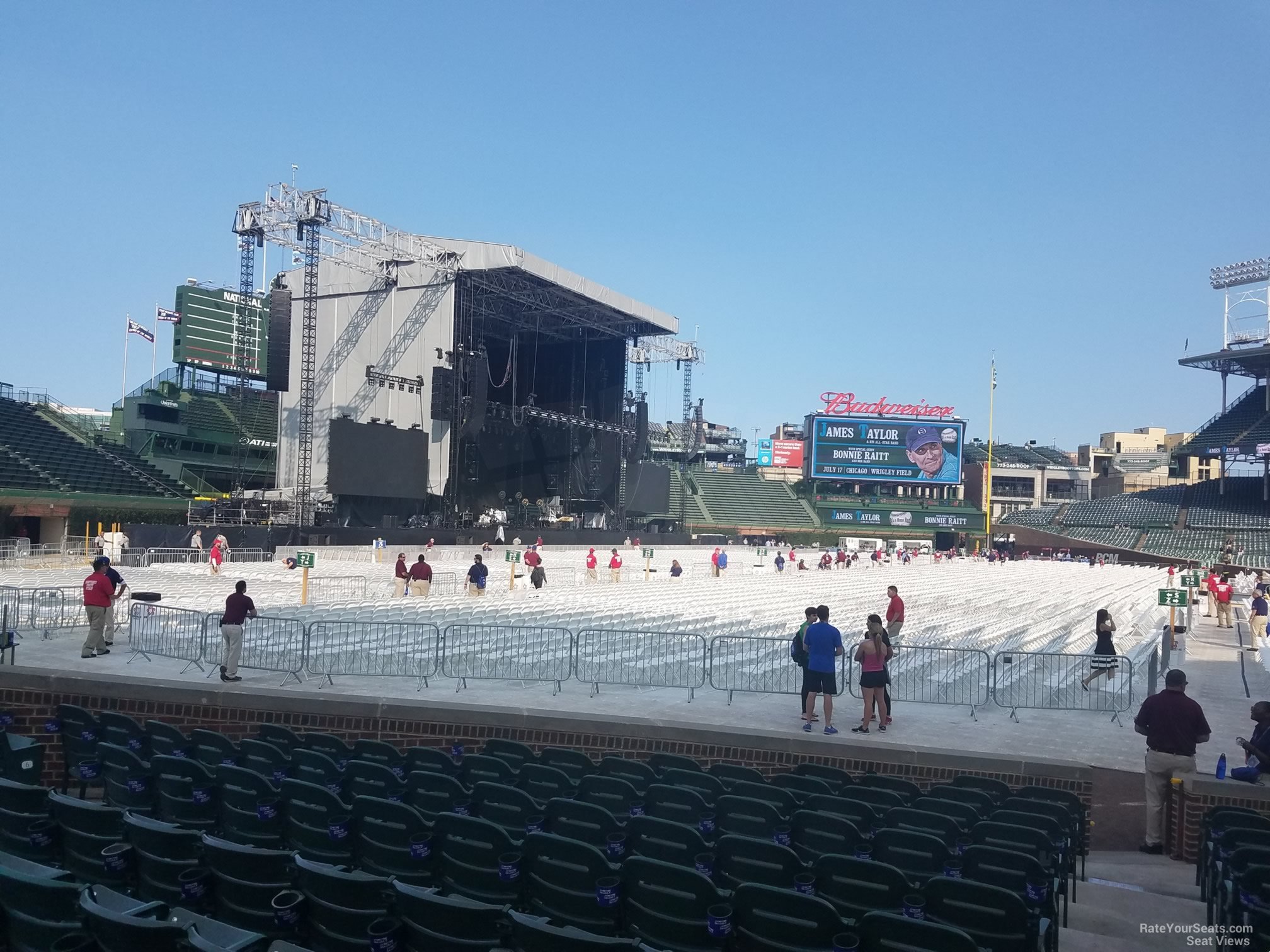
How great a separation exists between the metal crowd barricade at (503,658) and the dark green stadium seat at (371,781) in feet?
16.4

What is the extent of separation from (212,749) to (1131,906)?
6.39m

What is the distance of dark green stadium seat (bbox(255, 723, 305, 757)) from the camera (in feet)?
24.5

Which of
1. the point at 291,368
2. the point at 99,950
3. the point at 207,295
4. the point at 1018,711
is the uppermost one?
the point at 207,295

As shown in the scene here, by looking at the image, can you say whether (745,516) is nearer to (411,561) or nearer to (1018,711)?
(411,561)

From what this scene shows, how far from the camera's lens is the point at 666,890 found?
13.0 ft

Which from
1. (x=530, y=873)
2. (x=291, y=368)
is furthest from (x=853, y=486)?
(x=530, y=873)

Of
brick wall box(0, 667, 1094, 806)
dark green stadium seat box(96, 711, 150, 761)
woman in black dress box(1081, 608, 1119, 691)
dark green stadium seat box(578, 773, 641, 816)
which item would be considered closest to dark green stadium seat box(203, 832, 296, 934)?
dark green stadium seat box(578, 773, 641, 816)

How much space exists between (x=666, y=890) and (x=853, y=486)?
8717cm

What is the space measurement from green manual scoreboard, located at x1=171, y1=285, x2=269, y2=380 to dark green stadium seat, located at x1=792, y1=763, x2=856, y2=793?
47.6m

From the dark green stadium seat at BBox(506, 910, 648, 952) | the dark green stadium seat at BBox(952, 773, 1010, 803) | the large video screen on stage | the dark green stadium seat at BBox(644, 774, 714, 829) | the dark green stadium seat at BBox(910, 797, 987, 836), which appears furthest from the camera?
the large video screen on stage

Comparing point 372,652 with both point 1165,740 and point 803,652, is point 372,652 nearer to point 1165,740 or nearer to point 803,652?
point 803,652

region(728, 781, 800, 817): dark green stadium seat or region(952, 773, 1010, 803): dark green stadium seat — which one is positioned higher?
region(728, 781, 800, 817): dark green stadium seat

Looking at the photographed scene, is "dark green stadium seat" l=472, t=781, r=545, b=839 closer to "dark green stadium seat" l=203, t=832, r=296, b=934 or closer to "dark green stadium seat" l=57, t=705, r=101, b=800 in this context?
"dark green stadium seat" l=203, t=832, r=296, b=934

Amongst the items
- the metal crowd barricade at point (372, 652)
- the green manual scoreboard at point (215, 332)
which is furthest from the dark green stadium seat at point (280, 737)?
the green manual scoreboard at point (215, 332)
